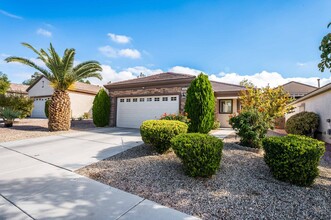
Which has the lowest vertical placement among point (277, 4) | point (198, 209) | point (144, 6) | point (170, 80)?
point (198, 209)

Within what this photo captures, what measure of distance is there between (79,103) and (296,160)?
2242 cm

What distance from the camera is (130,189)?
3301 mm

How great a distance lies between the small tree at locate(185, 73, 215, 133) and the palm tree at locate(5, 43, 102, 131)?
22.8 feet

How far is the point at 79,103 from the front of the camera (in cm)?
2088

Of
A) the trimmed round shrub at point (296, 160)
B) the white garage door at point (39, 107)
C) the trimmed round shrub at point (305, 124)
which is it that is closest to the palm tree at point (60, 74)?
the trimmed round shrub at point (296, 160)

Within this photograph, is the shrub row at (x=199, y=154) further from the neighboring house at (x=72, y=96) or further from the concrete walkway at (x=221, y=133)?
the neighboring house at (x=72, y=96)

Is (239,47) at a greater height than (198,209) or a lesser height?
greater

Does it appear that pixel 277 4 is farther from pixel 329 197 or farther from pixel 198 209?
pixel 198 209

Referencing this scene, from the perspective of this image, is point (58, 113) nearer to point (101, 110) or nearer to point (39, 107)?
point (101, 110)

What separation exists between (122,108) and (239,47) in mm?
9511

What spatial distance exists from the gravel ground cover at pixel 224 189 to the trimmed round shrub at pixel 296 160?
186 mm

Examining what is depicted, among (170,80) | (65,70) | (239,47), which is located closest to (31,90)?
(65,70)

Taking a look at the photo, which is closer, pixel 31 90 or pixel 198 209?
pixel 198 209

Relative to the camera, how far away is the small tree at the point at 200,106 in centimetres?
881
